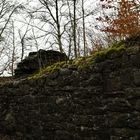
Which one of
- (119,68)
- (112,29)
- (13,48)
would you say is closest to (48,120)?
(119,68)

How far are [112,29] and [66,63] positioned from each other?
592 cm

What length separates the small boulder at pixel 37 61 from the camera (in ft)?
40.7

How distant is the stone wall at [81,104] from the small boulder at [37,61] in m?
→ 3.35

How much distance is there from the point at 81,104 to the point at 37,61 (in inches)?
235

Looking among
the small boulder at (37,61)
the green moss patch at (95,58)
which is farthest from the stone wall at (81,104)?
the small boulder at (37,61)

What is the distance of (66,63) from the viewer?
306 inches

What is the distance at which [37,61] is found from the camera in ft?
41.1

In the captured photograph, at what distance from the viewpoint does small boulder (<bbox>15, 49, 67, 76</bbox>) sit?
489 inches

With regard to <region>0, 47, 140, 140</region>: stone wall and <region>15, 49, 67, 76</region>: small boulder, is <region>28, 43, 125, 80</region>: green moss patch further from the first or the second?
<region>15, 49, 67, 76</region>: small boulder

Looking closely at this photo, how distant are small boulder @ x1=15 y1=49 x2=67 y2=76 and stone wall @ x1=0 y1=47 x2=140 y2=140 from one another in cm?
335

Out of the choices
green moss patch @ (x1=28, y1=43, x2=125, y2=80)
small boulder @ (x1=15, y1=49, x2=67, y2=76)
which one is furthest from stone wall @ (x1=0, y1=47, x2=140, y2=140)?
small boulder @ (x1=15, y1=49, x2=67, y2=76)

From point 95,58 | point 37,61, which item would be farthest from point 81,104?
point 37,61

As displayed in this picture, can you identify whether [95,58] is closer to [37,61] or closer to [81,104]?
[81,104]

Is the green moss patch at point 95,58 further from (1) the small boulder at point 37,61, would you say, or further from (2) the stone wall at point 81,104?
(1) the small boulder at point 37,61
